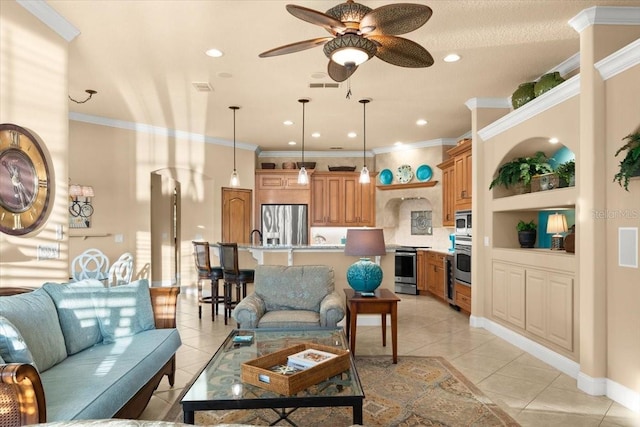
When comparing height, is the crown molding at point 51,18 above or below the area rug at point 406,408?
above

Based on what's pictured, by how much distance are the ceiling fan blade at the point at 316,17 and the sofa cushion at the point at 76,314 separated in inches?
90.4

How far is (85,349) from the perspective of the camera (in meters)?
2.81

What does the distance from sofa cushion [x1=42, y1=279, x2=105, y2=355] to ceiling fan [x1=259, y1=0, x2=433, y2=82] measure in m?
2.07

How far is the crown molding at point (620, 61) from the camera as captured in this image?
298 centimetres

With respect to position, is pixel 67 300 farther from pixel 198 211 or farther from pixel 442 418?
pixel 198 211

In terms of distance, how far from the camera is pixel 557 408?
310 centimetres

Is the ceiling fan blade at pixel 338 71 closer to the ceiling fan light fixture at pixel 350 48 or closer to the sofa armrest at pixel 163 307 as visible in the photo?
the ceiling fan light fixture at pixel 350 48

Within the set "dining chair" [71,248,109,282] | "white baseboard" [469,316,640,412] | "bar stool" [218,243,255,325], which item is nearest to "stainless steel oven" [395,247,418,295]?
"white baseboard" [469,316,640,412]

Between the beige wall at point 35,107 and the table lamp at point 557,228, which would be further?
the table lamp at point 557,228

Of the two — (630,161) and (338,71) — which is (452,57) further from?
(630,161)

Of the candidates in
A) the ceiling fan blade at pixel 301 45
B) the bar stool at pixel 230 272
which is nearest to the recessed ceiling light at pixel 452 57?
the ceiling fan blade at pixel 301 45

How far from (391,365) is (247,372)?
2013 mm

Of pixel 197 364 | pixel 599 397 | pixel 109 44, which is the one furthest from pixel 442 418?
pixel 109 44

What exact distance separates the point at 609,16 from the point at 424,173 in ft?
16.7
